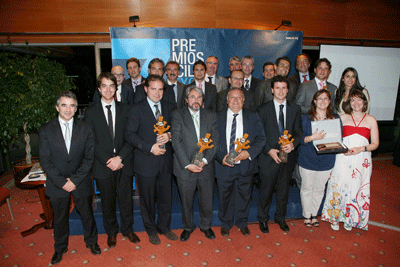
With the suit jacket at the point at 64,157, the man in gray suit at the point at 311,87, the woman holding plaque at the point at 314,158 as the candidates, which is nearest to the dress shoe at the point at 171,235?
the suit jacket at the point at 64,157

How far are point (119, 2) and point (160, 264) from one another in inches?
200

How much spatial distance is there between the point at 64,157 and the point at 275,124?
2376mm

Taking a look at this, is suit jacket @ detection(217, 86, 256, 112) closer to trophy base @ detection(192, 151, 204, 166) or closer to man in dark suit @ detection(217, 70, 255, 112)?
man in dark suit @ detection(217, 70, 255, 112)

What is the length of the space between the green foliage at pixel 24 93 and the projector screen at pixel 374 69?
5561 millimetres

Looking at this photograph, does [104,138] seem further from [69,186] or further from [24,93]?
[24,93]

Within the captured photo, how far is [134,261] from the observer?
100 inches

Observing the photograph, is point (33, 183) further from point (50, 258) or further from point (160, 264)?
point (160, 264)

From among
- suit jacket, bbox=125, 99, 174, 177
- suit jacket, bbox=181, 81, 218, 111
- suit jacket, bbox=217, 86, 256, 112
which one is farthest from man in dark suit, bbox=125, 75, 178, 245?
suit jacket, bbox=217, 86, 256, 112

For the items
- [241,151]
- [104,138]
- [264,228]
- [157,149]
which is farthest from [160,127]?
[264,228]

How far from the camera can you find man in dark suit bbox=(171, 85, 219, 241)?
2604 mm

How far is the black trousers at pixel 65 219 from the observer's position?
8.04ft

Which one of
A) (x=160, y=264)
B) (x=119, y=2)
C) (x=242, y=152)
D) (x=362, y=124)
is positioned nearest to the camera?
(x=160, y=264)

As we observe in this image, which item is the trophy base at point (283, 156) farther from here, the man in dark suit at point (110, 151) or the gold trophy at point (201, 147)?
the man in dark suit at point (110, 151)

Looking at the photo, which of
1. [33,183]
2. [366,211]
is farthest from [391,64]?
[33,183]
